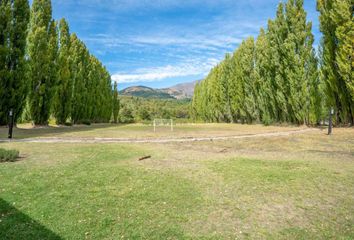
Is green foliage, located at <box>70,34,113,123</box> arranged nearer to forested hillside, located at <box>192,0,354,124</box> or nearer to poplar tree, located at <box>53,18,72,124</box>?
poplar tree, located at <box>53,18,72,124</box>

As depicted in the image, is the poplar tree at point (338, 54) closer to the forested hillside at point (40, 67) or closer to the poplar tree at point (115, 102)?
the forested hillside at point (40, 67)

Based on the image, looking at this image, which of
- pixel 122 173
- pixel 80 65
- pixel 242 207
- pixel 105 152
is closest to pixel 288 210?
pixel 242 207

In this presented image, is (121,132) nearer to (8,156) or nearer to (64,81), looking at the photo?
(8,156)

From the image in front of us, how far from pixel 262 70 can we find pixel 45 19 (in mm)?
26276

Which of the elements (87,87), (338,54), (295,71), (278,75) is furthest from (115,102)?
(338,54)

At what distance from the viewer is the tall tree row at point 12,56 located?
22266mm

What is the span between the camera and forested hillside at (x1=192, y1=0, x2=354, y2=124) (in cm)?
2083

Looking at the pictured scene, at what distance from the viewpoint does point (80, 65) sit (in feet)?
124

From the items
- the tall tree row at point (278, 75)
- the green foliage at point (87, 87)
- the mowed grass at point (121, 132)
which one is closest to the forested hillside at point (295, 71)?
the tall tree row at point (278, 75)

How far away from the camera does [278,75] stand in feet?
92.9

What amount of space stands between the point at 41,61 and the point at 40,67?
0.62 metres

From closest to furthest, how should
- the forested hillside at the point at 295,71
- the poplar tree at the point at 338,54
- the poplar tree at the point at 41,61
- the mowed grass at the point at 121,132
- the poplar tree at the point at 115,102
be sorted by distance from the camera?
the mowed grass at the point at 121,132
the poplar tree at the point at 338,54
the forested hillside at the point at 295,71
the poplar tree at the point at 41,61
the poplar tree at the point at 115,102

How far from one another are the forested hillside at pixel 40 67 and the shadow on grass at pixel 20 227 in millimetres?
20829

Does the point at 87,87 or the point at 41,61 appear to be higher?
the point at 41,61
